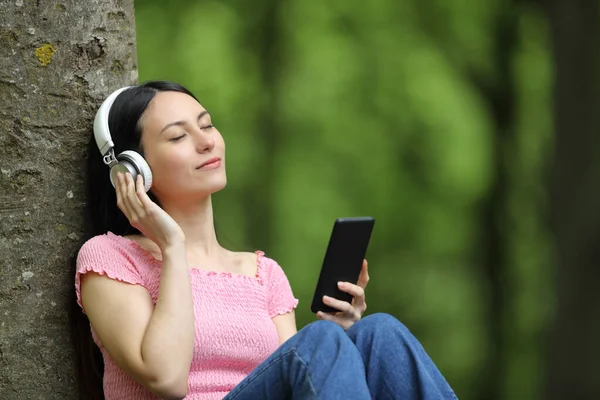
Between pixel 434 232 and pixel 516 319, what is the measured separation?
51.4 inches

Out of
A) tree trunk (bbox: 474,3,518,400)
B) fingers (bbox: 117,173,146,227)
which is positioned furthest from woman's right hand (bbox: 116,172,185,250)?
tree trunk (bbox: 474,3,518,400)

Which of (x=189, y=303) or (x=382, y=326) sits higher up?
(x=189, y=303)

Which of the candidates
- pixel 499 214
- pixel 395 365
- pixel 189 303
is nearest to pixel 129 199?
pixel 189 303

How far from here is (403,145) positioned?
10531 mm

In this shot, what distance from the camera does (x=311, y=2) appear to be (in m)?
10.5

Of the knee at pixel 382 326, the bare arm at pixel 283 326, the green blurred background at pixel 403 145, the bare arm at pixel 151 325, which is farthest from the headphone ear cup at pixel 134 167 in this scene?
the green blurred background at pixel 403 145

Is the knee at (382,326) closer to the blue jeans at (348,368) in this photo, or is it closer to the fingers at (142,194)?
the blue jeans at (348,368)

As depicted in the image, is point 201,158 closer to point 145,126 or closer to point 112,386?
point 145,126

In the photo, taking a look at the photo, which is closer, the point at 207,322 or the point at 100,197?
the point at 207,322

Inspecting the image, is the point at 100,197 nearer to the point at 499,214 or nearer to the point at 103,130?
the point at 103,130

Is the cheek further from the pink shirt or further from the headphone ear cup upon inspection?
the pink shirt

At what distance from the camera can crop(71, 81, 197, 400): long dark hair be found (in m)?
3.08

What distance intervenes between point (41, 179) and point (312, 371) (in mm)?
1065

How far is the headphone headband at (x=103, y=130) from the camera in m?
2.98
